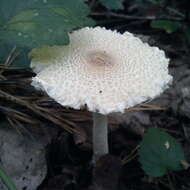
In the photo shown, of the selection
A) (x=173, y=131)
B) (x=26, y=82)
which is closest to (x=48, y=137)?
(x=26, y=82)

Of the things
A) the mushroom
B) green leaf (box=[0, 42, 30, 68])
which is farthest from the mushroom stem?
green leaf (box=[0, 42, 30, 68])

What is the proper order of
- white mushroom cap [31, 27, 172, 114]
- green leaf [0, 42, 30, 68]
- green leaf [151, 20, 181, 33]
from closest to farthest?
white mushroom cap [31, 27, 172, 114] < green leaf [0, 42, 30, 68] < green leaf [151, 20, 181, 33]

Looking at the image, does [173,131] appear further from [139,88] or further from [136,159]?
[139,88]

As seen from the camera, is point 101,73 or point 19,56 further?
point 19,56

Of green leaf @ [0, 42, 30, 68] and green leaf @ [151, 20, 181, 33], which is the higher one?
green leaf @ [0, 42, 30, 68]

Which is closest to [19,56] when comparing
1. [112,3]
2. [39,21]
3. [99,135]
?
[39,21]

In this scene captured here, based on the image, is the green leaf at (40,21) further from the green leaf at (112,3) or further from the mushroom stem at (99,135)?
the green leaf at (112,3)

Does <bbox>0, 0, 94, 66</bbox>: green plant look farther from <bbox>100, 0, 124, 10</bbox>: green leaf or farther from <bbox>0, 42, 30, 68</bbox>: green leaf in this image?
<bbox>100, 0, 124, 10</bbox>: green leaf

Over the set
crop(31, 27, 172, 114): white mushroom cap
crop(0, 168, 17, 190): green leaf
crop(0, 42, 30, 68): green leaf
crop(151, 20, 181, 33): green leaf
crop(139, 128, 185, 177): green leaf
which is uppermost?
crop(31, 27, 172, 114): white mushroom cap

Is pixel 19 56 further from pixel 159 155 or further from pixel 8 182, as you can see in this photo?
pixel 159 155
